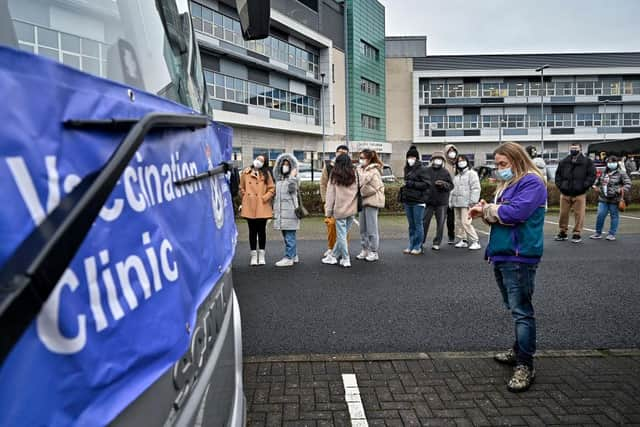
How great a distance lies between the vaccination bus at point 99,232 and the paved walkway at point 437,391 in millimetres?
1628

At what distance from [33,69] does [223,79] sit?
108 ft

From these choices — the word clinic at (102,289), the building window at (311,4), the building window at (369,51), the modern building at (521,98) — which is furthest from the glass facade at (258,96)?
the word clinic at (102,289)

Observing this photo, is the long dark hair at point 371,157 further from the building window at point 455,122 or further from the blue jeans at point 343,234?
the building window at point 455,122

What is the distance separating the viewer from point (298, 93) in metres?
40.3

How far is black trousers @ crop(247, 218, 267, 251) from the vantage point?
24.3 ft

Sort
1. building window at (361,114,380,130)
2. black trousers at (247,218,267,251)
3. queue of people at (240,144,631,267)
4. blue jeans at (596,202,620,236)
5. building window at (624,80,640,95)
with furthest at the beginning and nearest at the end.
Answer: building window at (624,80,640,95)
building window at (361,114,380,130)
blue jeans at (596,202,620,236)
black trousers at (247,218,267,251)
queue of people at (240,144,631,267)

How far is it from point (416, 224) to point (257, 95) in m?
29.0

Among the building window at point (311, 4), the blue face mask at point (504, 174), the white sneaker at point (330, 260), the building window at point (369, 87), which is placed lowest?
the white sneaker at point (330, 260)

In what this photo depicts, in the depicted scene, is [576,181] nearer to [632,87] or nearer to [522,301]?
[522,301]

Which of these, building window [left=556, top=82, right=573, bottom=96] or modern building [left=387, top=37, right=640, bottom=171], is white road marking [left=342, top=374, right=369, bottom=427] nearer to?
modern building [left=387, top=37, right=640, bottom=171]

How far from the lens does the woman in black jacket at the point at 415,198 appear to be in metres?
8.18

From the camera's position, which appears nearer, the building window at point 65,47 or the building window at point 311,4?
the building window at point 65,47

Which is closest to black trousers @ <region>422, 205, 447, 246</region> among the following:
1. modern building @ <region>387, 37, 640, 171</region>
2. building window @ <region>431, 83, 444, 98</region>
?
→ modern building @ <region>387, 37, 640, 171</region>

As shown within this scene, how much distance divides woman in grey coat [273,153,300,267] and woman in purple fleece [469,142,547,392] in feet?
14.0
